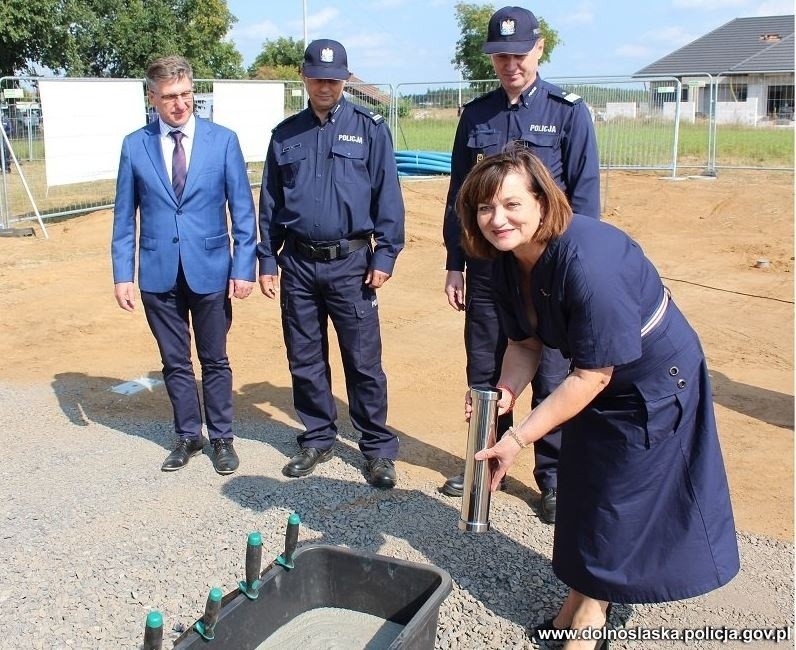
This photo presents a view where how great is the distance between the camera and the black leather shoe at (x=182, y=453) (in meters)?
4.83

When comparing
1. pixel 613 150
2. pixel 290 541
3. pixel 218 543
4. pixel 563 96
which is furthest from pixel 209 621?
pixel 613 150

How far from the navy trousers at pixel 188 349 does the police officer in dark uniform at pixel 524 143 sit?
54.9 inches

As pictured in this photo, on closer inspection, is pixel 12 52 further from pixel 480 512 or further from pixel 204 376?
pixel 480 512

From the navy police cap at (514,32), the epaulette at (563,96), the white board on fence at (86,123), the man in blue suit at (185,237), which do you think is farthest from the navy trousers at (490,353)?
the white board on fence at (86,123)

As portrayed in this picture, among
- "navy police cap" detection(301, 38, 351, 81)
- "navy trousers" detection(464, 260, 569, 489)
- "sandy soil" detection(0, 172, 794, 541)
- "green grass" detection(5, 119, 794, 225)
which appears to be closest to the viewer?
"navy trousers" detection(464, 260, 569, 489)

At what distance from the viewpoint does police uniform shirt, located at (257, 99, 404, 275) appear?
4480 millimetres

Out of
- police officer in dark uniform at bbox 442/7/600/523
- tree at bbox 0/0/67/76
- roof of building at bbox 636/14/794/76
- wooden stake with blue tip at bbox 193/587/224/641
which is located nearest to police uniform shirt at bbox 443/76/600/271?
police officer in dark uniform at bbox 442/7/600/523

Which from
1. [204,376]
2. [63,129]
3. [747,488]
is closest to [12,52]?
[63,129]

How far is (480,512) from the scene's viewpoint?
3.05 m

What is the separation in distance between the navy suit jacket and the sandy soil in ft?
4.68

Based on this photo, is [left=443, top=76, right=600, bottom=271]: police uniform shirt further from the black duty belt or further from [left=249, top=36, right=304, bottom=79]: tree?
[left=249, top=36, right=304, bottom=79]: tree

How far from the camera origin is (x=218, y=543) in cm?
395

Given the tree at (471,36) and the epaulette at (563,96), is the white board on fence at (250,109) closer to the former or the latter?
the epaulette at (563,96)

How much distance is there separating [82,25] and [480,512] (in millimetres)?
36179
